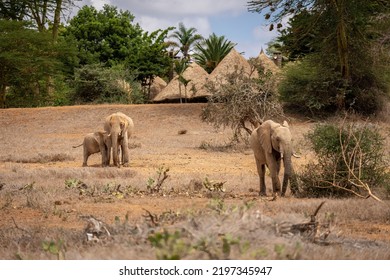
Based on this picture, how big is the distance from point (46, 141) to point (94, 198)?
536 inches

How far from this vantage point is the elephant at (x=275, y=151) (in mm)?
9812

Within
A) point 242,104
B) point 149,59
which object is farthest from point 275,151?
point 149,59

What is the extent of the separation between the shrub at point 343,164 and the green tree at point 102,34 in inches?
1342

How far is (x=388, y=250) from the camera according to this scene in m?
5.46

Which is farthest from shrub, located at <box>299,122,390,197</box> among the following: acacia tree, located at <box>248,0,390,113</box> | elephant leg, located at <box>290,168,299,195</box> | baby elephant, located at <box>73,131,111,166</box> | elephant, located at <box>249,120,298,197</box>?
acacia tree, located at <box>248,0,390,113</box>

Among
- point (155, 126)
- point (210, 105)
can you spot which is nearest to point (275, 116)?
point (210, 105)

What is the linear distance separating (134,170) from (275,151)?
176 inches

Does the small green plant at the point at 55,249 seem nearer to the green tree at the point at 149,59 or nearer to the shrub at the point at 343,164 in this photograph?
the shrub at the point at 343,164

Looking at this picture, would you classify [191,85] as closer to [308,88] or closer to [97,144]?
[308,88]

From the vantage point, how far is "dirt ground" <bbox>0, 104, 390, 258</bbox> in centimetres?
787

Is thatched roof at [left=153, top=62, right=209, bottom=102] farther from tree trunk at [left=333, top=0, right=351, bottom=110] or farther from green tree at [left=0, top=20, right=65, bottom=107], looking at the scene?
tree trunk at [left=333, top=0, right=351, bottom=110]

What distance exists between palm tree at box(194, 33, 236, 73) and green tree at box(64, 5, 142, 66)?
4.48m
